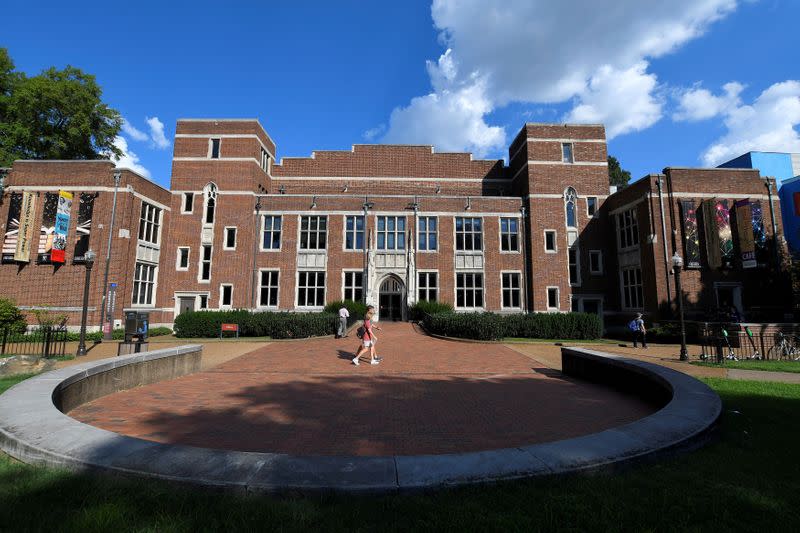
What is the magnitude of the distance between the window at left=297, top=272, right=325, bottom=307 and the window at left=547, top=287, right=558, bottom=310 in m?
16.4

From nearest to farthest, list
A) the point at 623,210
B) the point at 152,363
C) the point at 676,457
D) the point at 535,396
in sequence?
the point at 676,457 → the point at 535,396 → the point at 152,363 → the point at 623,210

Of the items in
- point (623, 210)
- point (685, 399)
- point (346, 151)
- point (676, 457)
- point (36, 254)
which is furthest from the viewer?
point (346, 151)

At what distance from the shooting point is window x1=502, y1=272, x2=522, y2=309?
→ 27609mm

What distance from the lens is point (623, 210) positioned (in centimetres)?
2652

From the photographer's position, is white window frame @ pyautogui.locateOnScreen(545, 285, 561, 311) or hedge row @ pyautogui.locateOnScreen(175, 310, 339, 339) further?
white window frame @ pyautogui.locateOnScreen(545, 285, 561, 311)

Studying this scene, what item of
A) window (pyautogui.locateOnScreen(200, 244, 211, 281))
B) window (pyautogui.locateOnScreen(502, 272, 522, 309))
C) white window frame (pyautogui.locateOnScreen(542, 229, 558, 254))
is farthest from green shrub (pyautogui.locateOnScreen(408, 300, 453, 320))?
window (pyautogui.locateOnScreen(200, 244, 211, 281))

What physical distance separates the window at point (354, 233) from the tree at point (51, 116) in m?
20.8

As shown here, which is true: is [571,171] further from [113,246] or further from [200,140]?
[113,246]

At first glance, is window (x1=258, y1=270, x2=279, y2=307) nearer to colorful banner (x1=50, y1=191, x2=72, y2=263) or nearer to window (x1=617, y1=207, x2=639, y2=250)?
colorful banner (x1=50, y1=191, x2=72, y2=263)

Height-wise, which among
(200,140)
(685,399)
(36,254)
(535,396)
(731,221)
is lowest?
(535,396)

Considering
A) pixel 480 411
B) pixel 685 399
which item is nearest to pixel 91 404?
pixel 480 411

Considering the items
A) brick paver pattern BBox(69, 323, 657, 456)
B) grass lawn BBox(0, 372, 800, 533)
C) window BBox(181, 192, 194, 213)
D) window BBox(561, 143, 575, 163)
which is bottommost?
brick paver pattern BBox(69, 323, 657, 456)

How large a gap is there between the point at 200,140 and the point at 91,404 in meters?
26.5

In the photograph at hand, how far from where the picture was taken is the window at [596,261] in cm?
2780
